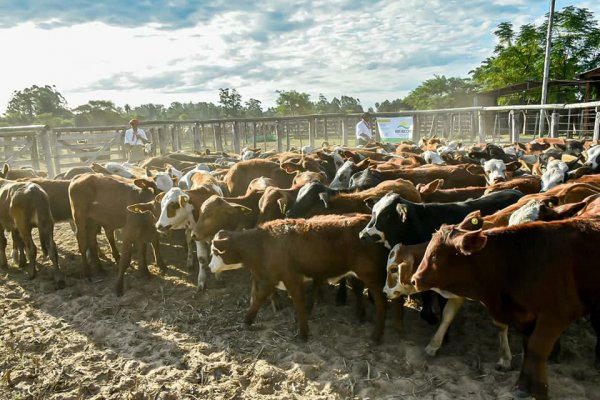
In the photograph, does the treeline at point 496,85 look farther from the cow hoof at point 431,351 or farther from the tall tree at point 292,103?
the cow hoof at point 431,351

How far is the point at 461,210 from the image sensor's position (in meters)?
4.96

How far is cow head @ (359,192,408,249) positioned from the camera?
14.6ft

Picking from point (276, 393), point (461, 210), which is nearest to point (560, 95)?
point (461, 210)

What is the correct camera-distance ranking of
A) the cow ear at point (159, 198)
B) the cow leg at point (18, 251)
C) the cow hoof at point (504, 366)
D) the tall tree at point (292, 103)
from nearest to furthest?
the cow hoof at point (504, 366)
the cow ear at point (159, 198)
the cow leg at point (18, 251)
the tall tree at point (292, 103)

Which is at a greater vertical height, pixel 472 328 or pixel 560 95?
pixel 560 95

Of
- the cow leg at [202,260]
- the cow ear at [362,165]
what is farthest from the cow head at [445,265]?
the cow ear at [362,165]

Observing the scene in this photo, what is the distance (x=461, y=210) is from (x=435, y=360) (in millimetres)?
1673

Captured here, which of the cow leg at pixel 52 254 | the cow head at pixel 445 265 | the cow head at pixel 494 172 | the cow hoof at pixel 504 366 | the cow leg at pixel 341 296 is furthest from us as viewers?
the cow head at pixel 494 172

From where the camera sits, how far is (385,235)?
4.55m

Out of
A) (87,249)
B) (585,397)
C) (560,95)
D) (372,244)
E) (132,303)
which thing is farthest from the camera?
(560,95)

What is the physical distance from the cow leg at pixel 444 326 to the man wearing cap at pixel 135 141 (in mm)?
13561

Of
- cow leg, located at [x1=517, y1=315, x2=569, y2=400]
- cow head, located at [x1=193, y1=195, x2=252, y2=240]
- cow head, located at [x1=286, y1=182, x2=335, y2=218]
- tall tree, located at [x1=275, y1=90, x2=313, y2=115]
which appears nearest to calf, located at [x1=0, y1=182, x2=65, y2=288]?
cow head, located at [x1=193, y1=195, x2=252, y2=240]

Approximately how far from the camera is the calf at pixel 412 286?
4.01 m

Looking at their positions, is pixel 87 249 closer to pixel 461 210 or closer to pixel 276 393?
pixel 276 393
